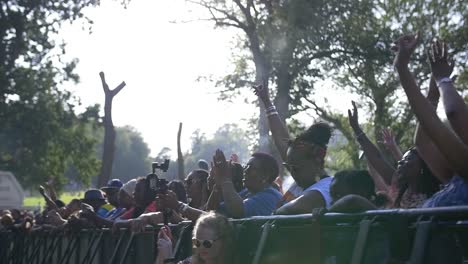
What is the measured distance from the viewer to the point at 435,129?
4289mm

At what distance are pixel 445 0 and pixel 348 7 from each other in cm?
426

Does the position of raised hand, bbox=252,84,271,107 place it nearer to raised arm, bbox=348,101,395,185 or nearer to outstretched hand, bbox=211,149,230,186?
raised arm, bbox=348,101,395,185

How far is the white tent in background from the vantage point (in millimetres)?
33688

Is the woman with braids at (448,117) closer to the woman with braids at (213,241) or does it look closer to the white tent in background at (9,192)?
the woman with braids at (213,241)

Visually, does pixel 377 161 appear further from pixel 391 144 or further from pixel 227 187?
pixel 227 187

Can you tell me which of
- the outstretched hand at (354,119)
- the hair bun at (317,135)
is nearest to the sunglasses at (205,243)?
the hair bun at (317,135)

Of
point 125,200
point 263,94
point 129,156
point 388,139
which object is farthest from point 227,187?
point 129,156

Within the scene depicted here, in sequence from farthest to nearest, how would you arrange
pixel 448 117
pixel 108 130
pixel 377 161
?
pixel 108 130 < pixel 377 161 < pixel 448 117

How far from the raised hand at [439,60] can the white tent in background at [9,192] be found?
99.3 ft

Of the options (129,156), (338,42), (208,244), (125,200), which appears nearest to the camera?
(208,244)

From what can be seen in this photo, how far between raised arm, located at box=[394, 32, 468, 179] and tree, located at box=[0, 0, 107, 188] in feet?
114

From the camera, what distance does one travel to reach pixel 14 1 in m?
40.7

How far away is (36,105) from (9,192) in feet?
33.1

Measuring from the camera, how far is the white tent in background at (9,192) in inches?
1326
